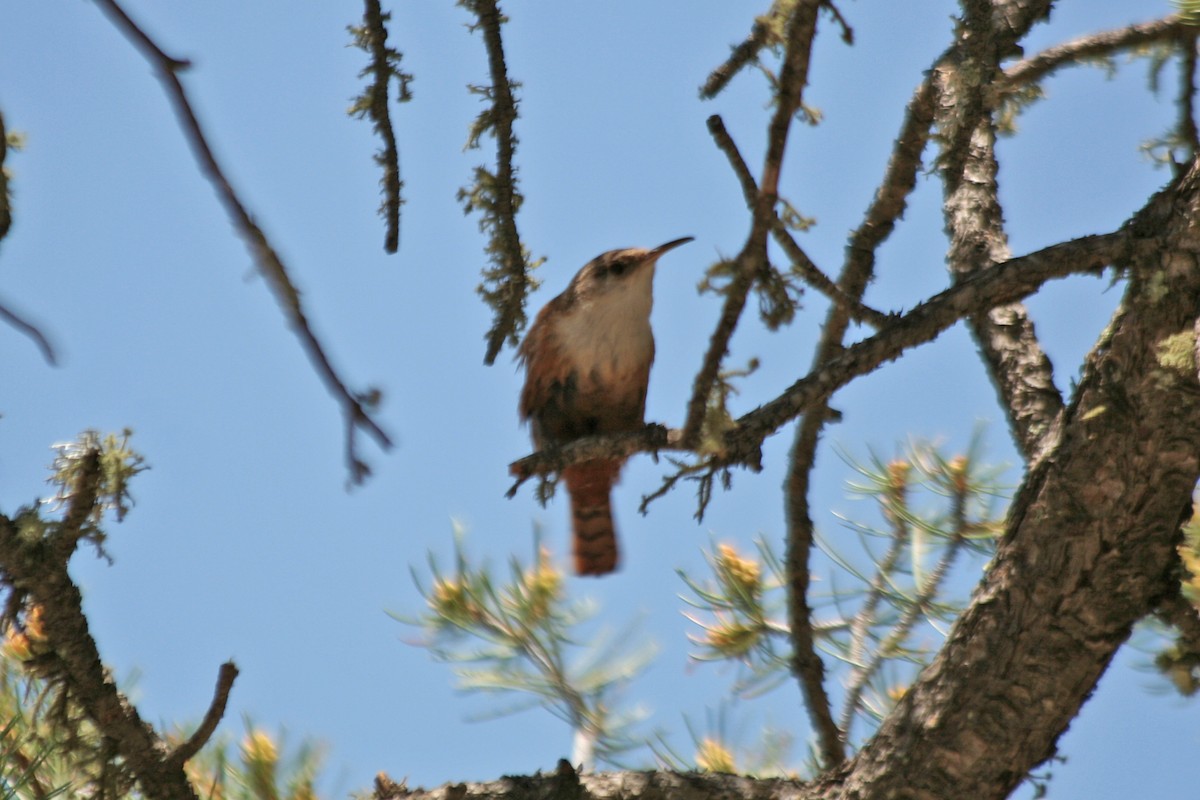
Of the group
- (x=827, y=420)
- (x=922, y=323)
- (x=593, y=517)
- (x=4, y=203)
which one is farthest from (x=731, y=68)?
(x=593, y=517)

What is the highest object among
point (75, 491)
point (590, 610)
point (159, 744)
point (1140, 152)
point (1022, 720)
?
point (1140, 152)

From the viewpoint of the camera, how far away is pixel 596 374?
15.1 feet

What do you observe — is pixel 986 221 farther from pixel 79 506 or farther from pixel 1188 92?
pixel 79 506

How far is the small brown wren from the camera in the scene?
4.61 m

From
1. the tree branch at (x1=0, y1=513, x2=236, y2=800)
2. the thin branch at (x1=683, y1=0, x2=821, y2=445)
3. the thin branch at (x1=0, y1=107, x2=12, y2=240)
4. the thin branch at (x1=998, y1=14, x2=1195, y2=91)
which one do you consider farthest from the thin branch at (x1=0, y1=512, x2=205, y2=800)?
the thin branch at (x1=998, y1=14, x2=1195, y2=91)

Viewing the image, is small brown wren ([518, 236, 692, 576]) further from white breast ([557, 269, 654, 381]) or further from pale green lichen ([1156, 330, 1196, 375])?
pale green lichen ([1156, 330, 1196, 375])

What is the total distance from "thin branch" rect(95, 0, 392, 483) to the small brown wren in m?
3.29

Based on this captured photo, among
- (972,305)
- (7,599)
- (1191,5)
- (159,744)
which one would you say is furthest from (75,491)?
(1191,5)

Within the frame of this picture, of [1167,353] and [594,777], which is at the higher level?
[1167,353]

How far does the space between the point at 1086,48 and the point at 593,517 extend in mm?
2336

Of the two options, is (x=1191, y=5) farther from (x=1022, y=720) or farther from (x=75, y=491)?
(x=75, y=491)

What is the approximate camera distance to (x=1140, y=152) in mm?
3273

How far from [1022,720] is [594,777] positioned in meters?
1.05

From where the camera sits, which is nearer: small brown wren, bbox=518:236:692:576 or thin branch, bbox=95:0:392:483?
thin branch, bbox=95:0:392:483
